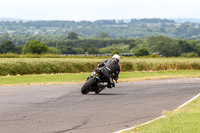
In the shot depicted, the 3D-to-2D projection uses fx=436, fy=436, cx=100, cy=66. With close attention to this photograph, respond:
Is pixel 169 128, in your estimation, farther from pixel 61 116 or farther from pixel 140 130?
pixel 61 116

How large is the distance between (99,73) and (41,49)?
104930 mm

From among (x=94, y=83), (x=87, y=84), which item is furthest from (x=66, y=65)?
(x=87, y=84)

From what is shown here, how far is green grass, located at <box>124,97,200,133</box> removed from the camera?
10.4 m

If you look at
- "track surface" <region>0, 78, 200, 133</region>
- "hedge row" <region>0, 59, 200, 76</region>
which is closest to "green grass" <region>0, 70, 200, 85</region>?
"hedge row" <region>0, 59, 200, 76</region>

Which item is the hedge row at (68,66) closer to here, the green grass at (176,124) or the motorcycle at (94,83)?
the motorcycle at (94,83)

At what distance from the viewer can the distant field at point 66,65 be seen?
37.6 meters

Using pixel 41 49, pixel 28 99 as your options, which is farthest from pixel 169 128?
pixel 41 49

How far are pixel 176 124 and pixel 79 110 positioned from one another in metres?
3.93

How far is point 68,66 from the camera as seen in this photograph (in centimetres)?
4175

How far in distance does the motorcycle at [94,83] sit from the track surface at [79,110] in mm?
507

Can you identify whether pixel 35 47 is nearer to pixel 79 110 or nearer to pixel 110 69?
pixel 110 69

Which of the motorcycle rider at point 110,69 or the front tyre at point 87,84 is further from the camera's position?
the motorcycle rider at point 110,69

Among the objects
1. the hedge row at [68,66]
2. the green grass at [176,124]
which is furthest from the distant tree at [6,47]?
the green grass at [176,124]

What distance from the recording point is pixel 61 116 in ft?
42.0
